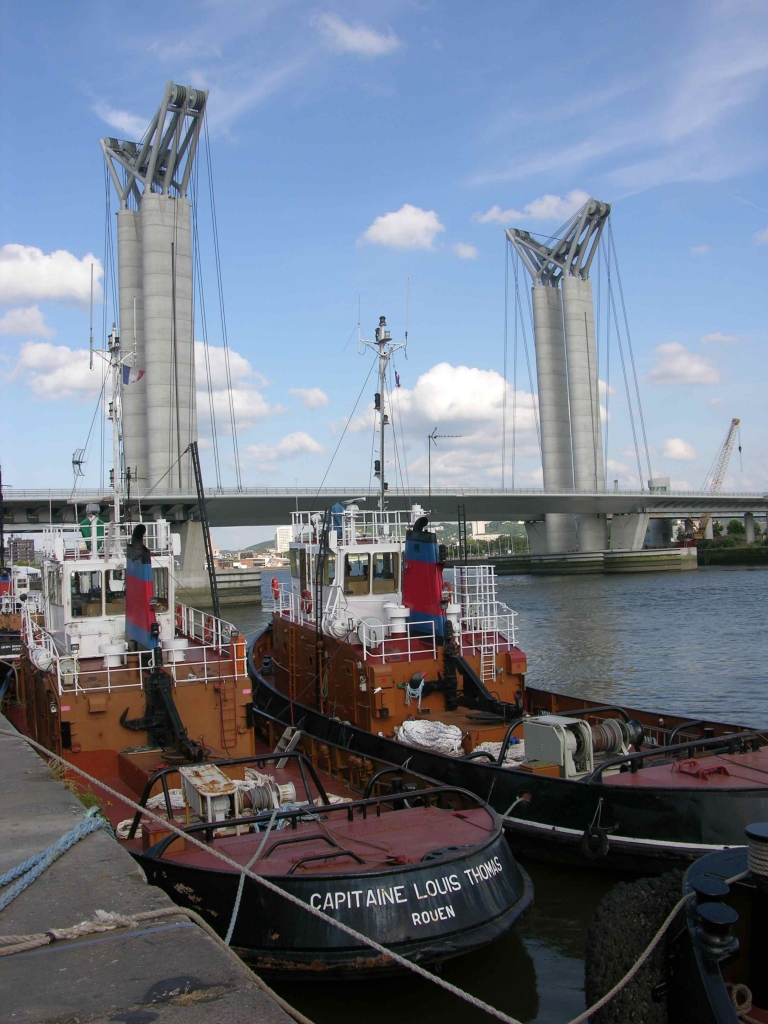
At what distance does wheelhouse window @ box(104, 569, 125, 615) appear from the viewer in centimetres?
1530

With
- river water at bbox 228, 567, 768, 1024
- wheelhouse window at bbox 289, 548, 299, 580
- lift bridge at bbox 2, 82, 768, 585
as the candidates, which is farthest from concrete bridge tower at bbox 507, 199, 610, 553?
wheelhouse window at bbox 289, 548, 299, 580

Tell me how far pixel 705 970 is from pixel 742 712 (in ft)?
65.4

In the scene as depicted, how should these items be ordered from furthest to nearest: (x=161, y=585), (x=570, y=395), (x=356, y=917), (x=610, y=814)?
1. (x=570, y=395)
2. (x=161, y=585)
3. (x=610, y=814)
4. (x=356, y=917)

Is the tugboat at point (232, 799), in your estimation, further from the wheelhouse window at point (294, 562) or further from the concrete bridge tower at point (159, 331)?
the concrete bridge tower at point (159, 331)

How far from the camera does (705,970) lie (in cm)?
459

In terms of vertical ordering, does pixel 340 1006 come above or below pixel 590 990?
below

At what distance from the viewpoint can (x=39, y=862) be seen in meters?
5.51

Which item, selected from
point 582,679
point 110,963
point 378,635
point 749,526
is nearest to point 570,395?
point 749,526

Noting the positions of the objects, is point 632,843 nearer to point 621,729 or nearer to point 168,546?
point 621,729

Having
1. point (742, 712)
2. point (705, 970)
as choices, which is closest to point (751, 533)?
Result: point (742, 712)

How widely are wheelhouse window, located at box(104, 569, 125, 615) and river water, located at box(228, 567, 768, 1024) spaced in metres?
8.09

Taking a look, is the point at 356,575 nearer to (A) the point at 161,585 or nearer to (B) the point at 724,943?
(A) the point at 161,585

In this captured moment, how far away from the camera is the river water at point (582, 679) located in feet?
27.5

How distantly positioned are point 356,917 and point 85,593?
9604 millimetres
